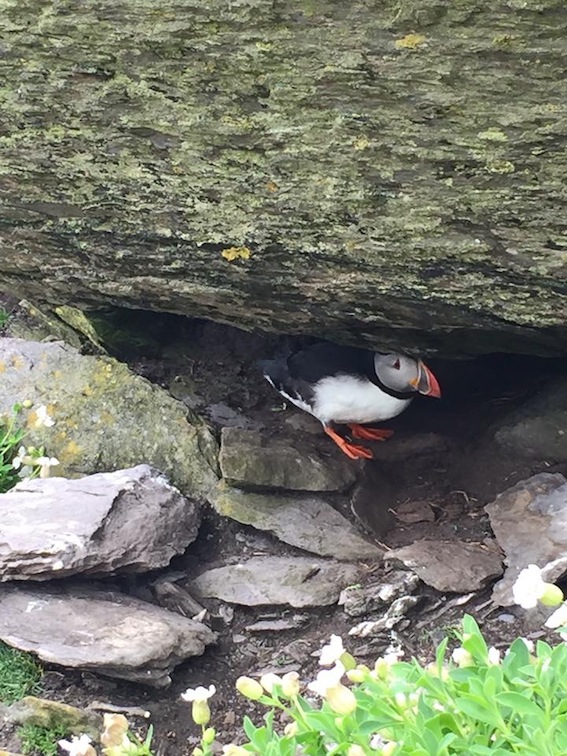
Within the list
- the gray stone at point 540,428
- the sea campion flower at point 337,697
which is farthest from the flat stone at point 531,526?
the sea campion flower at point 337,697

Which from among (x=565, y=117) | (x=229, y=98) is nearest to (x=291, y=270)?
(x=229, y=98)

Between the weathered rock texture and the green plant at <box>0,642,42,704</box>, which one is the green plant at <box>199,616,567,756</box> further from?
the green plant at <box>0,642,42,704</box>

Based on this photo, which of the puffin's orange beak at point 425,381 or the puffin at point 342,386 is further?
the puffin at point 342,386

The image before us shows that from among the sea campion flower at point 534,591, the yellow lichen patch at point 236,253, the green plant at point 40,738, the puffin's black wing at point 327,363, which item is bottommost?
the green plant at point 40,738

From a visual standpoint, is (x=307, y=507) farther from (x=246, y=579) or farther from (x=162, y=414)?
(x=162, y=414)

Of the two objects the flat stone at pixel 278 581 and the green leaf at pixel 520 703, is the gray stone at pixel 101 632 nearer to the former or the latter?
→ the flat stone at pixel 278 581

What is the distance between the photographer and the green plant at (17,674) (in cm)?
357

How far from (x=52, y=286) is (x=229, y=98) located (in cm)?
179

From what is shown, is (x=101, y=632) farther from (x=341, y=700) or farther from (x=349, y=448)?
(x=341, y=700)

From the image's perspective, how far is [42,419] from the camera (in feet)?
15.2

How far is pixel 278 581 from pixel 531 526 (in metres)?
1.18

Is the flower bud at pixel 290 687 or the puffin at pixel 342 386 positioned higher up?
the flower bud at pixel 290 687

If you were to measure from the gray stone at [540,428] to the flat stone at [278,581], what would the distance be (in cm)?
111

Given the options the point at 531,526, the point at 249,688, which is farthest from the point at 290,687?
the point at 531,526
